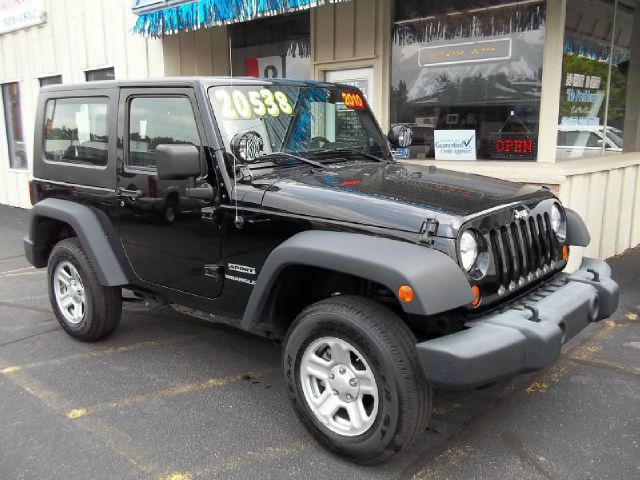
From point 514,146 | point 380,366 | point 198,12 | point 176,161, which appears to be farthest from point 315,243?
point 198,12

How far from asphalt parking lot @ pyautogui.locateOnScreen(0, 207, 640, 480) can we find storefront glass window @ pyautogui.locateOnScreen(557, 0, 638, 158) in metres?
2.75

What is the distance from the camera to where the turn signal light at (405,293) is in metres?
2.44

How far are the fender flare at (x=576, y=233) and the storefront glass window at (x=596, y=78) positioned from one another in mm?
3111

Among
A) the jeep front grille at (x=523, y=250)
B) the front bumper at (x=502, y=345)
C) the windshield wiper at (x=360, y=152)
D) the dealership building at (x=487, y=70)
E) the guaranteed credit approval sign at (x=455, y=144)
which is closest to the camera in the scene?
the front bumper at (x=502, y=345)

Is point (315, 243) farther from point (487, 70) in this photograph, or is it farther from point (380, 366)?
point (487, 70)

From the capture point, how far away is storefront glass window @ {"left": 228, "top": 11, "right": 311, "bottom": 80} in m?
8.53

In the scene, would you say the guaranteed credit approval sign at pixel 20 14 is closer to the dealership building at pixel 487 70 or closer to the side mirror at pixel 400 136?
the dealership building at pixel 487 70

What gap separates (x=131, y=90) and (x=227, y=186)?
1207mm

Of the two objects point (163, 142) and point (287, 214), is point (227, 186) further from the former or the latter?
point (163, 142)

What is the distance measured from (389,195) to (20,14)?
11.6 meters

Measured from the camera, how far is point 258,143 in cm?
340

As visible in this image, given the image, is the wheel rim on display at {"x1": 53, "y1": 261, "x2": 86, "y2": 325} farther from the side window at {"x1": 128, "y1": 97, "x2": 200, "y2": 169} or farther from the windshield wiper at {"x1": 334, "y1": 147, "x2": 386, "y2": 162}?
the windshield wiper at {"x1": 334, "y1": 147, "x2": 386, "y2": 162}

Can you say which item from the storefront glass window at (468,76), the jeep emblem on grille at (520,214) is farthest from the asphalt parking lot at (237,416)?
the storefront glass window at (468,76)

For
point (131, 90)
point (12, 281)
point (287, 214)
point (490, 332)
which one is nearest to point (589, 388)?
point (490, 332)
